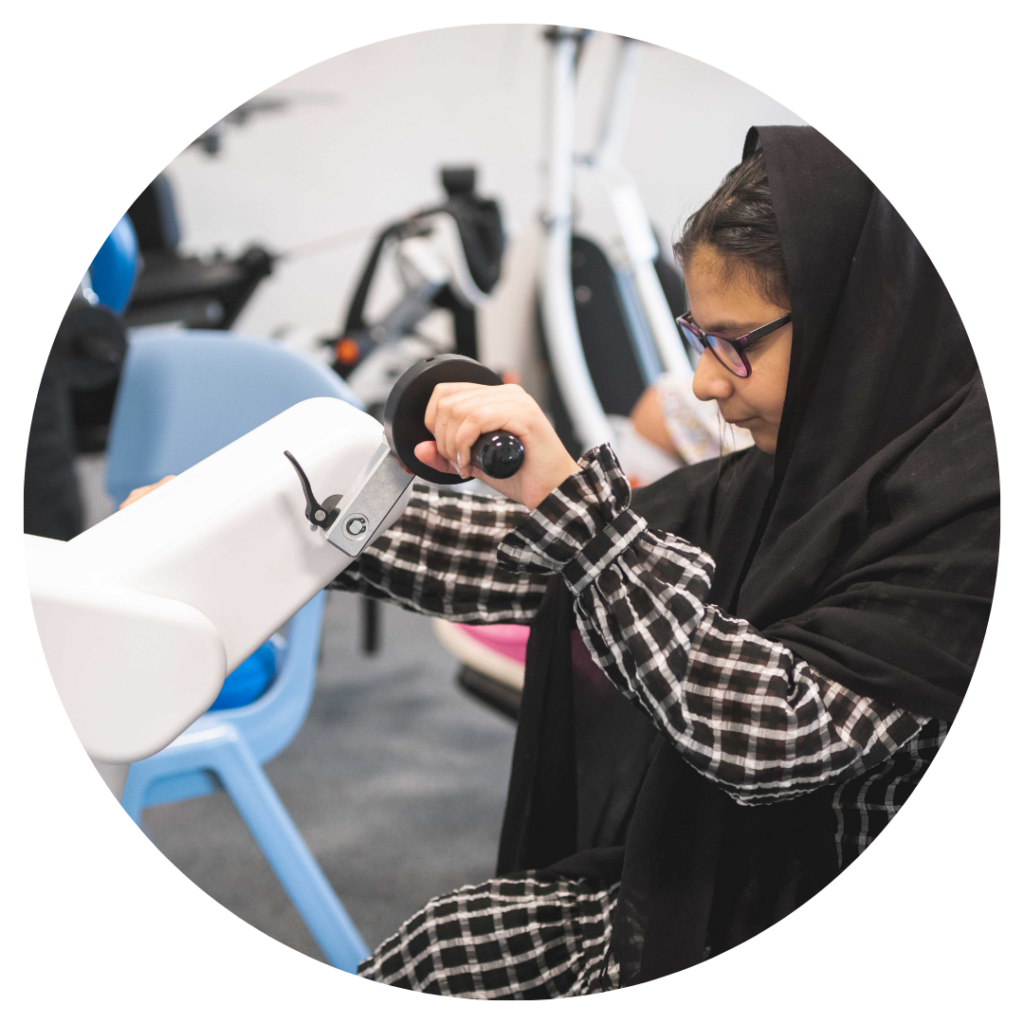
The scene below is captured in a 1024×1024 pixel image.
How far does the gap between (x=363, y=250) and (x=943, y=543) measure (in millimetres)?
943

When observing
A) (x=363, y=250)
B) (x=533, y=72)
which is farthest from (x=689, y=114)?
(x=363, y=250)

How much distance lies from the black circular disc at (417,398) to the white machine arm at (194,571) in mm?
20

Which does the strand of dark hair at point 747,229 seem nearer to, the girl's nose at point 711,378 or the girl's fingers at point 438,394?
the girl's nose at point 711,378

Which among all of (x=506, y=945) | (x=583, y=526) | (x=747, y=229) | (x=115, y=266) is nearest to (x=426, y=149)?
(x=115, y=266)

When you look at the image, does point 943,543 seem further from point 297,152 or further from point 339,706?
point 297,152

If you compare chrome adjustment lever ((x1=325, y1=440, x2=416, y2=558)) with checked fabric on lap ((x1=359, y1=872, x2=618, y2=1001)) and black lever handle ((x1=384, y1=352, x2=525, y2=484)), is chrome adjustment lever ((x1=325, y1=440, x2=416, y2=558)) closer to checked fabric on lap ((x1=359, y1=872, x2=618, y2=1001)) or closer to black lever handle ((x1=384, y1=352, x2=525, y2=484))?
black lever handle ((x1=384, y1=352, x2=525, y2=484))

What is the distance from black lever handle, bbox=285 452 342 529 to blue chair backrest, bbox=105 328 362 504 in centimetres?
18

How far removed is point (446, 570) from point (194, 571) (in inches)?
10.0

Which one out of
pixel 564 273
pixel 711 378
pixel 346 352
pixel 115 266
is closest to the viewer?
pixel 711 378

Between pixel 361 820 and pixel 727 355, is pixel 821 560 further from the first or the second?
pixel 361 820

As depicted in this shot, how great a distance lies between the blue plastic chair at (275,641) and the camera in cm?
62

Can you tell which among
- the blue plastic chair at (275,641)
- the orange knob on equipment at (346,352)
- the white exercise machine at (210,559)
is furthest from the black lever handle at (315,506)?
the orange knob on equipment at (346,352)

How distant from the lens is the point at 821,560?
21.0 inches

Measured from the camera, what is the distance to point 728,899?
58 cm
